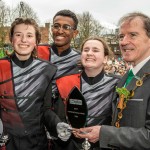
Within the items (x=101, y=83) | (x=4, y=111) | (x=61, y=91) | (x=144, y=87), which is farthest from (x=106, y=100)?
(x=4, y=111)

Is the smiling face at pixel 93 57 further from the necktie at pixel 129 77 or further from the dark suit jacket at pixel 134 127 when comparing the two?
the dark suit jacket at pixel 134 127

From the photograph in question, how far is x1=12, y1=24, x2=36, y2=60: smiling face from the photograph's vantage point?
10.9 feet

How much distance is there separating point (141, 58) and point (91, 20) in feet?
172

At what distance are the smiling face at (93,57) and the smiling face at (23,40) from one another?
0.60 m

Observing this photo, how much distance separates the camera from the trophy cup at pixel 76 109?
9.43 feet

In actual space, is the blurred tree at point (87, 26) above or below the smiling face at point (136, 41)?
above

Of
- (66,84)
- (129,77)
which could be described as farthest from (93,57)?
(129,77)

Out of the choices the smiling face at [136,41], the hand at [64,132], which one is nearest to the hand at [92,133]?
the hand at [64,132]

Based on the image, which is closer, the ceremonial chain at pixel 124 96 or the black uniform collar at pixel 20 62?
the ceremonial chain at pixel 124 96

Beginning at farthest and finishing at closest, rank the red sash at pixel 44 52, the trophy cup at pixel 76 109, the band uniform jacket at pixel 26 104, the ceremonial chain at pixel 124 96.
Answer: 1. the red sash at pixel 44 52
2. the band uniform jacket at pixel 26 104
3. the trophy cup at pixel 76 109
4. the ceremonial chain at pixel 124 96

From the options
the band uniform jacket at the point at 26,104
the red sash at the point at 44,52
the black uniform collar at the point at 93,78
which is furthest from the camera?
the red sash at the point at 44,52

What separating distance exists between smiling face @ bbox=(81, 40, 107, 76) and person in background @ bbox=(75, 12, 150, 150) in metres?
0.52

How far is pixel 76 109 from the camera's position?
114 inches

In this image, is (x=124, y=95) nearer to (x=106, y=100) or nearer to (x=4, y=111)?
(x=106, y=100)
